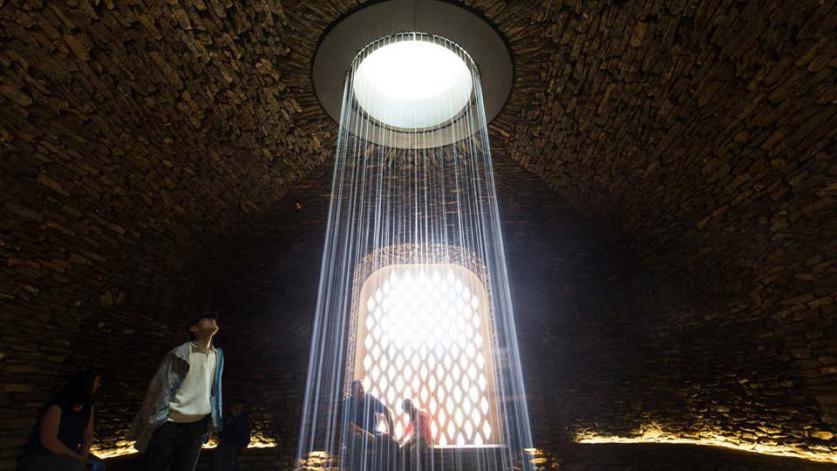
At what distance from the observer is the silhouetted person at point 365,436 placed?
3.80m

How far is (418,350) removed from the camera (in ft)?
17.6

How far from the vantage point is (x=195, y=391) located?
209 centimetres

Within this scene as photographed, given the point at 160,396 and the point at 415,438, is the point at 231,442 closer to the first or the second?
the point at 415,438

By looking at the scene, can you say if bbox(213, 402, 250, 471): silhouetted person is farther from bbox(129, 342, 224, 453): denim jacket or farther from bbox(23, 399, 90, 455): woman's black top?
bbox(129, 342, 224, 453): denim jacket

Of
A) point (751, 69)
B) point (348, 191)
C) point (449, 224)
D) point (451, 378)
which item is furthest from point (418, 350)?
point (751, 69)

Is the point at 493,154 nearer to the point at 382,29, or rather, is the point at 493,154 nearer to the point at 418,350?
the point at 382,29

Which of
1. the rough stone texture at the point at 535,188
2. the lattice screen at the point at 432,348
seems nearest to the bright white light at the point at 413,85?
the rough stone texture at the point at 535,188

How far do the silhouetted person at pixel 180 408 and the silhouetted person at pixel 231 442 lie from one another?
5.61ft

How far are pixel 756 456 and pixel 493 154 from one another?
137 inches

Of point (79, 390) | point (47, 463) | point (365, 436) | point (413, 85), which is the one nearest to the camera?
point (47, 463)

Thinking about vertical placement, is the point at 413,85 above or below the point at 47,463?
above

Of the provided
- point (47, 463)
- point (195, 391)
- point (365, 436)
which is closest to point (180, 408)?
point (195, 391)

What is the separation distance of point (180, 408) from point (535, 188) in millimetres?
4242

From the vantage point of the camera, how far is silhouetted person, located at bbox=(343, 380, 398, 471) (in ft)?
12.5
